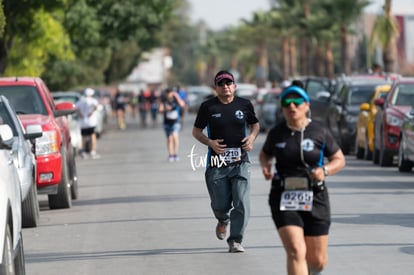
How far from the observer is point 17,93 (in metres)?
18.2

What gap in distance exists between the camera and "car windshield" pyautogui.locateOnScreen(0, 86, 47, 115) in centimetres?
1809

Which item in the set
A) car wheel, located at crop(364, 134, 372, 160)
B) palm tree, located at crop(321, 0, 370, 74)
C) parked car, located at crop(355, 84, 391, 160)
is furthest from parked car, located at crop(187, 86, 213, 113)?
car wheel, located at crop(364, 134, 372, 160)

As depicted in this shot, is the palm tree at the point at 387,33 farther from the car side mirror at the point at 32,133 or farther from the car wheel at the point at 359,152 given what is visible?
the car side mirror at the point at 32,133

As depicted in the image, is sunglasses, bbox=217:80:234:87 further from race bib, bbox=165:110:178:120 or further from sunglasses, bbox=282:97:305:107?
race bib, bbox=165:110:178:120

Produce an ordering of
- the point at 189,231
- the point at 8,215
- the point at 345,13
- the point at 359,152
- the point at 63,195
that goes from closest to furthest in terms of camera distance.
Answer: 1. the point at 8,215
2. the point at 189,231
3. the point at 63,195
4. the point at 359,152
5. the point at 345,13

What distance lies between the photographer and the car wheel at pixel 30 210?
15047 mm

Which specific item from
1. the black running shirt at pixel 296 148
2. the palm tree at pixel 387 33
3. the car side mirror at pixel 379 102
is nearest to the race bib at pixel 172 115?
the car side mirror at pixel 379 102

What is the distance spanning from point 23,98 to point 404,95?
9.67 metres

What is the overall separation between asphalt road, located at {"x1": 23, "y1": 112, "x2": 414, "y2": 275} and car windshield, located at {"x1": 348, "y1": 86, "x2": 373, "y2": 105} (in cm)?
640

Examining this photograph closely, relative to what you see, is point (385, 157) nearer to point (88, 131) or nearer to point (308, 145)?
point (88, 131)

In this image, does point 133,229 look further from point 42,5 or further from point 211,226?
point 42,5

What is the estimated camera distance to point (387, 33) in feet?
155

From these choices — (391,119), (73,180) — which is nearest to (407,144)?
(391,119)

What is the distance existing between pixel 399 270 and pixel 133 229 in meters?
4.72
